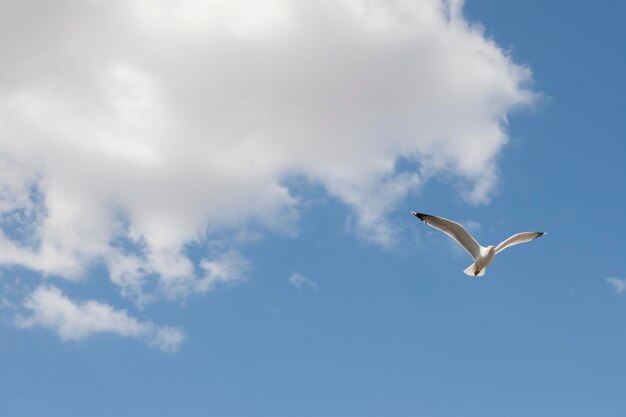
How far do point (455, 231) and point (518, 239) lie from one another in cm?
444

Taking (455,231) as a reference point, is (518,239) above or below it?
above

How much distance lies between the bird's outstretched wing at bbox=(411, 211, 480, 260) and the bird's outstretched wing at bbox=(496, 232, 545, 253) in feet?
4.97

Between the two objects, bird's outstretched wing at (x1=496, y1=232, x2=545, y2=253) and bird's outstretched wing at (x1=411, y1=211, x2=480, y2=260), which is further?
bird's outstretched wing at (x1=496, y1=232, x2=545, y2=253)

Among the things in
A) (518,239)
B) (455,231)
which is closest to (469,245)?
(455,231)

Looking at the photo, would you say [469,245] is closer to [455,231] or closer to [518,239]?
[455,231]

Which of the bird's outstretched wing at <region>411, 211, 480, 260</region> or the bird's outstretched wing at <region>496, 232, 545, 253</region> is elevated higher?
the bird's outstretched wing at <region>496, 232, 545, 253</region>

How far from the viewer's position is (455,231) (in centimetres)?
5144

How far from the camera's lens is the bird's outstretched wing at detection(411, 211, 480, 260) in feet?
166

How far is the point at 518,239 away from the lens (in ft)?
175

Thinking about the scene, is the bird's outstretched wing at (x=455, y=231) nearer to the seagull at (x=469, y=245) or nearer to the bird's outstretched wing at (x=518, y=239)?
the seagull at (x=469, y=245)

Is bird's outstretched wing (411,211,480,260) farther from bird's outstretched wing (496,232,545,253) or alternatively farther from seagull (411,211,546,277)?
bird's outstretched wing (496,232,545,253)

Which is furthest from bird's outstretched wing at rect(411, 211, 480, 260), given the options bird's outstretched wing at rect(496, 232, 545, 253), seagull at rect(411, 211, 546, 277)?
bird's outstretched wing at rect(496, 232, 545, 253)

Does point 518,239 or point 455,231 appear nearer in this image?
point 455,231

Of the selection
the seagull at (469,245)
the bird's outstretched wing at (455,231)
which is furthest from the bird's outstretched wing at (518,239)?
the bird's outstretched wing at (455,231)
